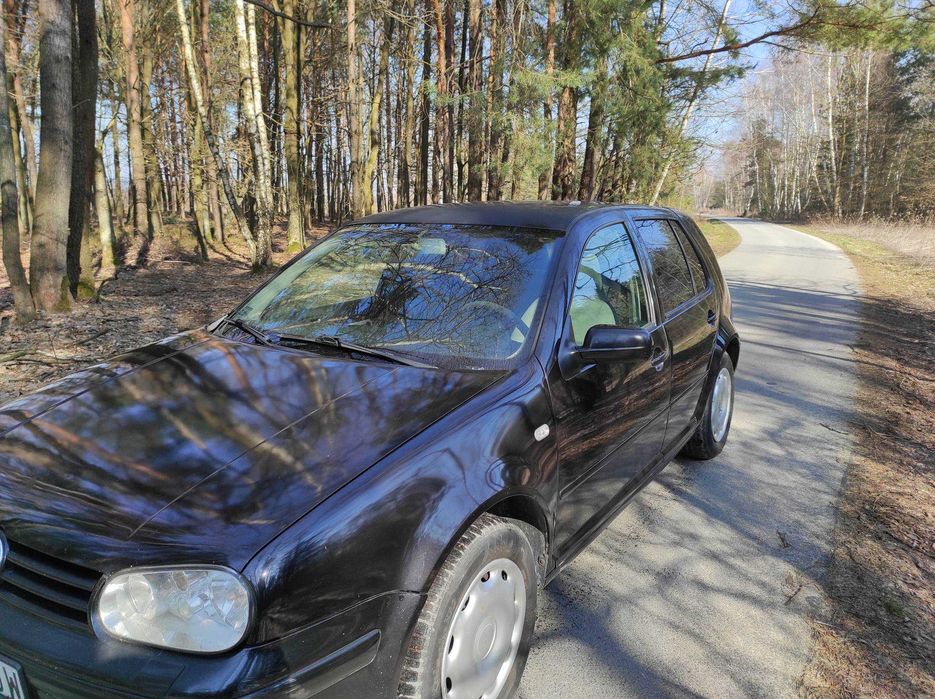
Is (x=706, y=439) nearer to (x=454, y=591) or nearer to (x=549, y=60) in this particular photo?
(x=454, y=591)

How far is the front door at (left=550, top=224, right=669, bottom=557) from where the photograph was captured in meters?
2.42

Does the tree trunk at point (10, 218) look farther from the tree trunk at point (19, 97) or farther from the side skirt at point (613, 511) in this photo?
the side skirt at point (613, 511)

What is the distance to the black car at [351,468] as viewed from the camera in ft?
4.78

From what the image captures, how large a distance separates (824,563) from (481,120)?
11.2 metres

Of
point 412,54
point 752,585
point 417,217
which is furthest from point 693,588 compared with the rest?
point 412,54

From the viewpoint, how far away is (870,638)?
8.21ft

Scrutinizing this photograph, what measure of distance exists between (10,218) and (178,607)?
25.4ft

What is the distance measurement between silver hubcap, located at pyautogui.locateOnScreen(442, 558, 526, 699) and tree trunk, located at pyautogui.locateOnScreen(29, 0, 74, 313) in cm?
781

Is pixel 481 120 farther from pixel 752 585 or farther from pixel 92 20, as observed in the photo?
pixel 752 585

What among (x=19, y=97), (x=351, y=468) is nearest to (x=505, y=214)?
(x=351, y=468)

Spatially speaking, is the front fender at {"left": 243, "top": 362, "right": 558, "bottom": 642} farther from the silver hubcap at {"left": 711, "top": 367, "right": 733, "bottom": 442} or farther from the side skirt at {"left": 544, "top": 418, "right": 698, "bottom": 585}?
the silver hubcap at {"left": 711, "top": 367, "right": 733, "bottom": 442}

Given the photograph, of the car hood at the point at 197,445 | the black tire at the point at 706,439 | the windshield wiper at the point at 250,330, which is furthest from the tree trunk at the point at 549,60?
the car hood at the point at 197,445

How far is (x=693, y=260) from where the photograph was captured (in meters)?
4.00

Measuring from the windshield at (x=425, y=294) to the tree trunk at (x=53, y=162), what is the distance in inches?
236
